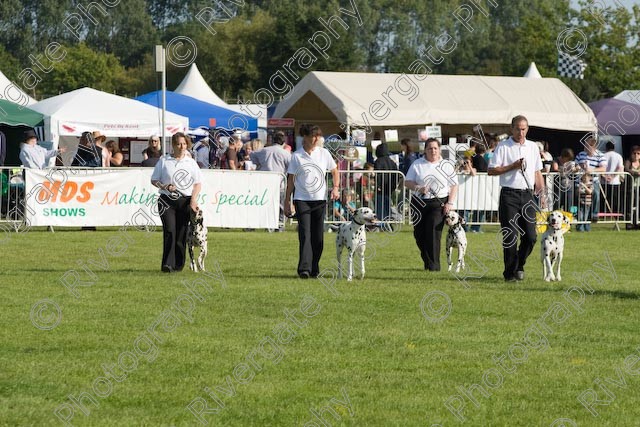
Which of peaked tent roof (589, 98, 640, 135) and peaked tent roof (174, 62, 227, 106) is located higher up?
peaked tent roof (174, 62, 227, 106)

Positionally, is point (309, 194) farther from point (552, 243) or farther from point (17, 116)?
point (17, 116)

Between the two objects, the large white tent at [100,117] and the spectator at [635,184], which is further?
the large white tent at [100,117]

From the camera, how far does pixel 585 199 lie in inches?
985

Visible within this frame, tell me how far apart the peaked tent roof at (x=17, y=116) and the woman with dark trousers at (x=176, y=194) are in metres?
13.2

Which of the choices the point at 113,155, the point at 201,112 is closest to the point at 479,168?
the point at 113,155

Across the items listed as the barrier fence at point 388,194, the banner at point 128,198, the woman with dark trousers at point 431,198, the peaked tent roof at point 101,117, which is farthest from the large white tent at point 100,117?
the woman with dark trousers at point 431,198

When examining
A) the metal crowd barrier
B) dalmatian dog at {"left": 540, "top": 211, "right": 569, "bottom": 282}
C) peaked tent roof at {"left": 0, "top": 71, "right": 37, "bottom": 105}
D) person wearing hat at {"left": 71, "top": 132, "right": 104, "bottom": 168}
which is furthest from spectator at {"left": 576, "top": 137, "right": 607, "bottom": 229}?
peaked tent roof at {"left": 0, "top": 71, "right": 37, "bottom": 105}

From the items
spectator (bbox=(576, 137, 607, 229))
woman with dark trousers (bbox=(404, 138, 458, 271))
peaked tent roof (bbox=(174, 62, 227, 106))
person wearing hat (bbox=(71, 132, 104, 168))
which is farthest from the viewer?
peaked tent roof (bbox=(174, 62, 227, 106))

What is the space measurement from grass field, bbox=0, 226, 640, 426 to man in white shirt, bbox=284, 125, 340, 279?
0.35m

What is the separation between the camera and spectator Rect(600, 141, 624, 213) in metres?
25.4

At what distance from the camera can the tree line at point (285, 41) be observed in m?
69.1

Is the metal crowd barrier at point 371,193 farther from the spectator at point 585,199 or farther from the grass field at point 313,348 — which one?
the grass field at point 313,348

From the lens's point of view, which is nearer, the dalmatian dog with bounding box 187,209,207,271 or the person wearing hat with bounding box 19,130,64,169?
the dalmatian dog with bounding box 187,209,207,271

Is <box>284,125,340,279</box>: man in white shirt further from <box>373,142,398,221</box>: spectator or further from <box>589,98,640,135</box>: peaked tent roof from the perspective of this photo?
<box>589,98,640,135</box>: peaked tent roof
